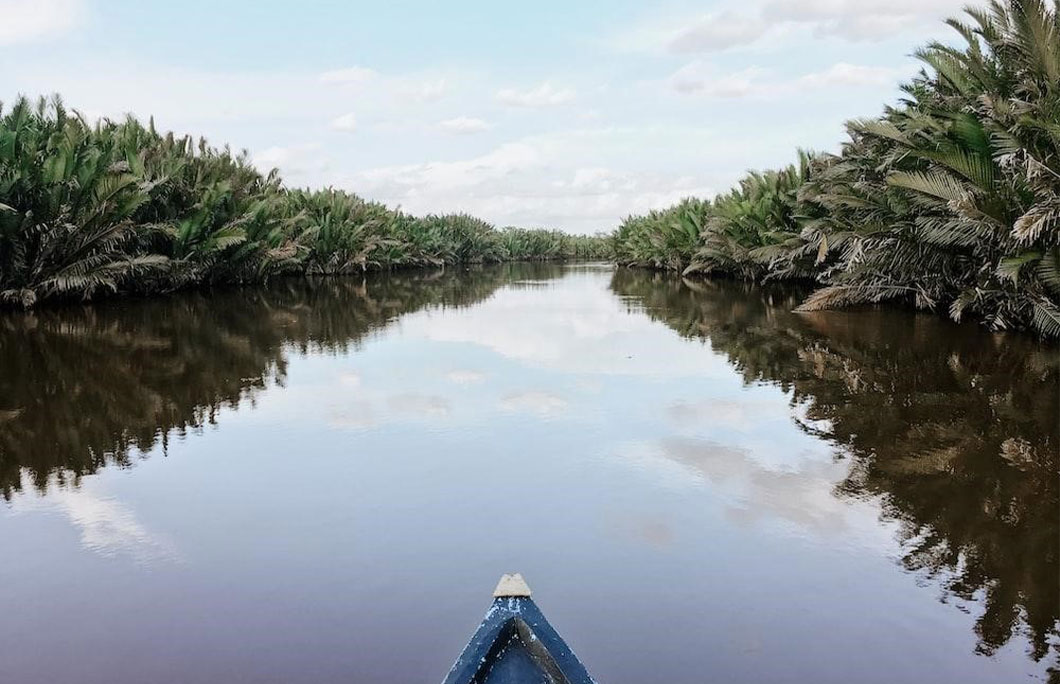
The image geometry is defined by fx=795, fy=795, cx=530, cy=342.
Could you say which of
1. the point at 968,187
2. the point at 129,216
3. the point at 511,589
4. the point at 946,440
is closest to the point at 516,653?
the point at 511,589

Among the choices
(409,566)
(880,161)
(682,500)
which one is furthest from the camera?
(880,161)

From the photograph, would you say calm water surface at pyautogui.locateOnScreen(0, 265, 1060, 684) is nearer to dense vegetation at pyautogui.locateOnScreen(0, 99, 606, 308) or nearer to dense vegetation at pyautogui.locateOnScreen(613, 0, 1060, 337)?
dense vegetation at pyautogui.locateOnScreen(613, 0, 1060, 337)

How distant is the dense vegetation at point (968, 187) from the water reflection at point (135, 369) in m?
6.81

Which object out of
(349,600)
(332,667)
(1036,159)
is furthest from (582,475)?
(1036,159)

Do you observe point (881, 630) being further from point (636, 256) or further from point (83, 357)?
point (636, 256)

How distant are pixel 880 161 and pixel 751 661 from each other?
1162cm

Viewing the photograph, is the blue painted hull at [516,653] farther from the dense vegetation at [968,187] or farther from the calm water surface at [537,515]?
the dense vegetation at [968,187]

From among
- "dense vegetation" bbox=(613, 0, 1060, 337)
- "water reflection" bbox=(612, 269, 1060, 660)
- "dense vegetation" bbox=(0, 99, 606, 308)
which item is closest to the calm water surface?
"water reflection" bbox=(612, 269, 1060, 660)

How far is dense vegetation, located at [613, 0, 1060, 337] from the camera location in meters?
8.80

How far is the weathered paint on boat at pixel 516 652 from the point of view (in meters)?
1.79

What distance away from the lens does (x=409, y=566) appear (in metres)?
3.43

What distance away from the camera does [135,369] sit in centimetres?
805

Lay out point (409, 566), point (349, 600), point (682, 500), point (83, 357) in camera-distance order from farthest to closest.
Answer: point (83, 357), point (682, 500), point (409, 566), point (349, 600)

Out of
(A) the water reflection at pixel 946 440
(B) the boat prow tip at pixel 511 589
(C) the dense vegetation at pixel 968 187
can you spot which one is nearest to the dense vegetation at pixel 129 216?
(A) the water reflection at pixel 946 440
